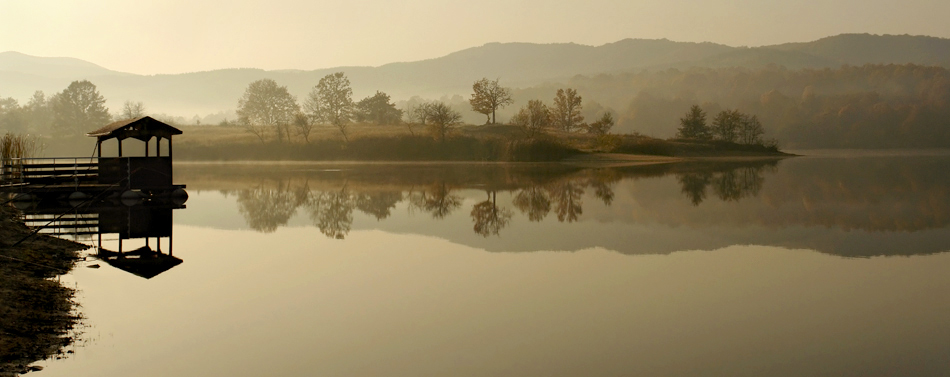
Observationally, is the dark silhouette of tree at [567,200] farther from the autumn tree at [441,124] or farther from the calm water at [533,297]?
the autumn tree at [441,124]

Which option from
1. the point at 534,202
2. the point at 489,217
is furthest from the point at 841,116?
the point at 489,217

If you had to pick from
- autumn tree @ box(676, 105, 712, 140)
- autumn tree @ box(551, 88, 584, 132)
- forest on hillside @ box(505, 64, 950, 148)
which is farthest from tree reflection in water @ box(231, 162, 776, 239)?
forest on hillside @ box(505, 64, 950, 148)

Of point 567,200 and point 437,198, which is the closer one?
point 567,200

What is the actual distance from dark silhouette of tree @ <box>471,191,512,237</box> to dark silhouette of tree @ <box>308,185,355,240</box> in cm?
404

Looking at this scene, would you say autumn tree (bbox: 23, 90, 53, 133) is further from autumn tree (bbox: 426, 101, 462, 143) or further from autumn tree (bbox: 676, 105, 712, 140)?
autumn tree (bbox: 676, 105, 712, 140)

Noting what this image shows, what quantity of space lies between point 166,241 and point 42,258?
440 centimetres

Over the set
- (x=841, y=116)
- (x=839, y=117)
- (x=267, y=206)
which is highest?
(x=841, y=116)

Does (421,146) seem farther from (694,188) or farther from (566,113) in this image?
(694,188)

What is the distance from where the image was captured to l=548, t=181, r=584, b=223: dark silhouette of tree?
88.0 ft

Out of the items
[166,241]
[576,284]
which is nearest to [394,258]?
[576,284]

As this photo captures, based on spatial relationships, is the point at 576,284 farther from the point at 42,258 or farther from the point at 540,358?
the point at 42,258

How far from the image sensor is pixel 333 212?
94.5 feet

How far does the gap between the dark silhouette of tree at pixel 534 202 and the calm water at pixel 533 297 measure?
25.3 inches

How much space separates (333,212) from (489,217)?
238 inches
